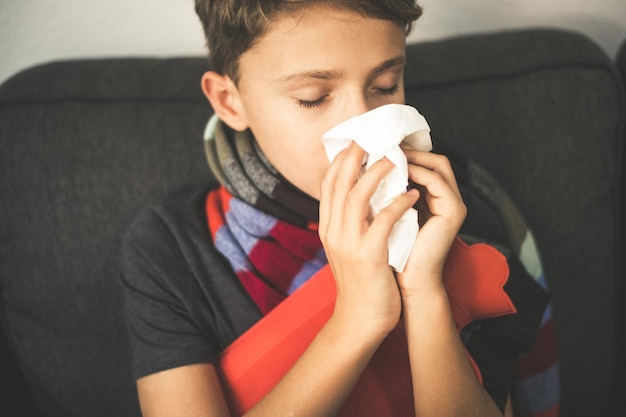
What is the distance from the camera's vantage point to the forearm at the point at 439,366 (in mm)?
711

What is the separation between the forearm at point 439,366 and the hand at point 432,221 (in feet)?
0.08

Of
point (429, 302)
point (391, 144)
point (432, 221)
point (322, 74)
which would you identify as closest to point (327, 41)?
point (322, 74)

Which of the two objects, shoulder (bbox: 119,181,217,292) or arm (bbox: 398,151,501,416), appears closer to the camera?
arm (bbox: 398,151,501,416)

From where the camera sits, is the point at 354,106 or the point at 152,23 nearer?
the point at 354,106

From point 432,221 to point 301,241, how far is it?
0.24m

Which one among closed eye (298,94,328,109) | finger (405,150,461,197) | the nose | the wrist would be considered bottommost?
the wrist

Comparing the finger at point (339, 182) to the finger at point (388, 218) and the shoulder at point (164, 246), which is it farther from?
the shoulder at point (164, 246)

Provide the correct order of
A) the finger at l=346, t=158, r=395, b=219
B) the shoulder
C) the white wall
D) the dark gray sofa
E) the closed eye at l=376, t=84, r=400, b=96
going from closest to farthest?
the finger at l=346, t=158, r=395, b=219 → the closed eye at l=376, t=84, r=400, b=96 → the shoulder → the dark gray sofa → the white wall

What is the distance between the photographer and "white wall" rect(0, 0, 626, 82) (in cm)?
109

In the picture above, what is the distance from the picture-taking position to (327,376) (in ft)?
2.28

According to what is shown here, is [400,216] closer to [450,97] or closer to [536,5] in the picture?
[450,97]

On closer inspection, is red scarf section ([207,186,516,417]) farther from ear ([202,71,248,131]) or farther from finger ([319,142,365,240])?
ear ([202,71,248,131])

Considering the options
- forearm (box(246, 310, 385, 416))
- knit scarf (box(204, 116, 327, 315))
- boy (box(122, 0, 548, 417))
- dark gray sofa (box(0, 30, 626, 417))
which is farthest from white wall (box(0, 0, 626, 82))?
forearm (box(246, 310, 385, 416))

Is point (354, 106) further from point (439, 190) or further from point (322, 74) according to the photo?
point (439, 190)
